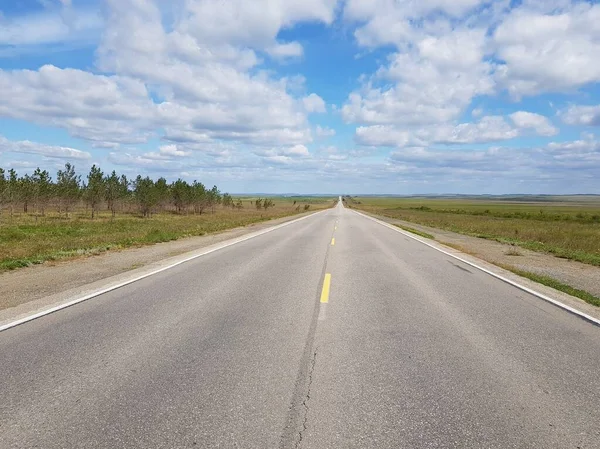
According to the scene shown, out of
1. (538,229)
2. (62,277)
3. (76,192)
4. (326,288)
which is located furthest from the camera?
(76,192)

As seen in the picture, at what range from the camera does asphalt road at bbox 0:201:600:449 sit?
11.3 ft

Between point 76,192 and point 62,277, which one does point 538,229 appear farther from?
point 76,192

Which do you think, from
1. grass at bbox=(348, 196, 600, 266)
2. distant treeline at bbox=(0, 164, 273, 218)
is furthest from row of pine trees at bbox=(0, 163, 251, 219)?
grass at bbox=(348, 196, 600, 266)

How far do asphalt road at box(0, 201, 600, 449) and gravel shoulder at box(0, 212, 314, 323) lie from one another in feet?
3.72

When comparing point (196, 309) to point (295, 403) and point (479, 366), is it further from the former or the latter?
point (479, 366)

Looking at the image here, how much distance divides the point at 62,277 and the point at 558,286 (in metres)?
12.4

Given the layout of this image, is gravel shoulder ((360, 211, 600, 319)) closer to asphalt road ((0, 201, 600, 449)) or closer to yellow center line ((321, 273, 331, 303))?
asphalt road ((0, 201, 600, 449))

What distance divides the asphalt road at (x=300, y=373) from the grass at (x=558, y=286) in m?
1.49

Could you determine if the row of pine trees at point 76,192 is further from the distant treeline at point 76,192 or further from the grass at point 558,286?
the grass at point 558,286

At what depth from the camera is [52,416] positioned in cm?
361

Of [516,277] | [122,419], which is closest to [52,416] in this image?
[122,419]

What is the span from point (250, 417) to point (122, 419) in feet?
3.56

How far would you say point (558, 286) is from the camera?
34.1 ft

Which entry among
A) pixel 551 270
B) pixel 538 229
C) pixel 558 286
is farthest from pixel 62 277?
pixel 538 229
